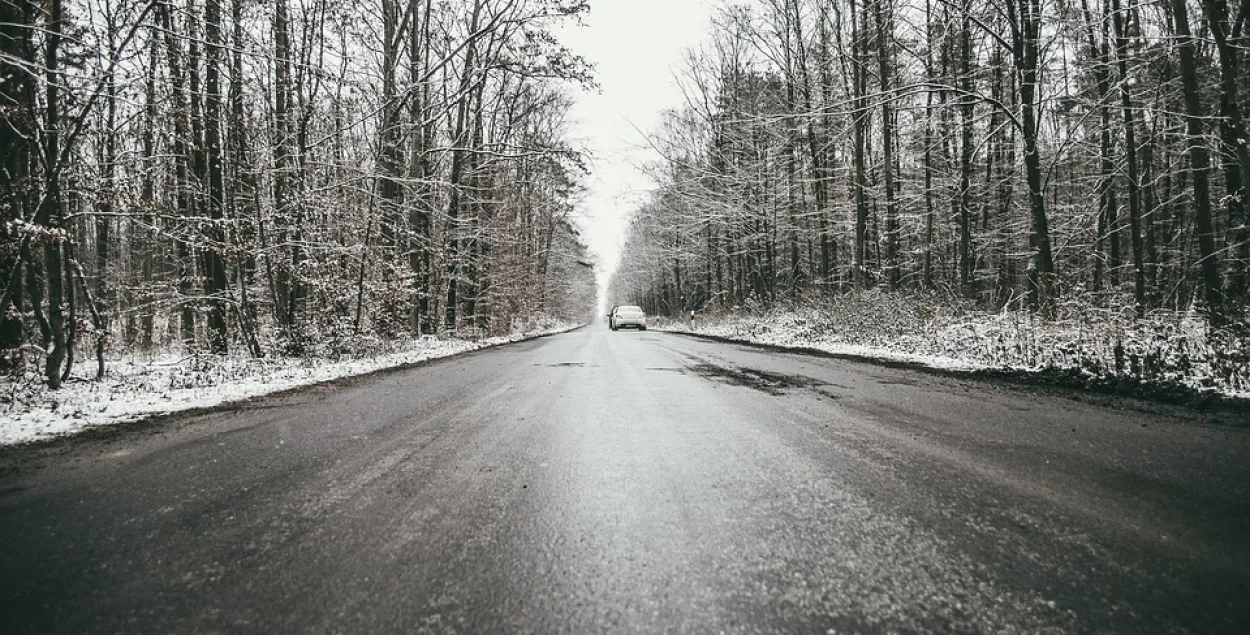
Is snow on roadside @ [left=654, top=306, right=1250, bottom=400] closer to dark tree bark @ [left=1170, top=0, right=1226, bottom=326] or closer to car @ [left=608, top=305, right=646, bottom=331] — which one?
dark tree bark @ [left=1170, top=0, right=1226, bottom=326]

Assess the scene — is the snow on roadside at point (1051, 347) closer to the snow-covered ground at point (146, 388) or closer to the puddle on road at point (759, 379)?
the puddle on road at point (759, 379)

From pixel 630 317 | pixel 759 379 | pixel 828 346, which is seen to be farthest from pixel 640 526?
pixel 630 317

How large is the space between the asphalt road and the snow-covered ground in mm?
896

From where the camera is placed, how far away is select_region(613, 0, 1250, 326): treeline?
37.3 ft

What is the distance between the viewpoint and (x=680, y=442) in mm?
3549

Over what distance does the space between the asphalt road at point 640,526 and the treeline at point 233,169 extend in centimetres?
429

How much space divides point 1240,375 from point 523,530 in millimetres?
7383

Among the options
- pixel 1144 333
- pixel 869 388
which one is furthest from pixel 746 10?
pixel 869 388

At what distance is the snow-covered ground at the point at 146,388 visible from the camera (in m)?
4.62

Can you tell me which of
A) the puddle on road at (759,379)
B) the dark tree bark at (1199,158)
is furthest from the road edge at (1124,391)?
the dark tree bark at (1199,158)

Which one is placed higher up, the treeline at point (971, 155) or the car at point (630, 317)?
the treeline at point (971, 155)

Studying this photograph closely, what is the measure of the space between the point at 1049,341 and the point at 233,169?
15.0 metres

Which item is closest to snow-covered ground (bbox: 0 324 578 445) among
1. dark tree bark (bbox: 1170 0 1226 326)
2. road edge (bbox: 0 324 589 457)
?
road edge (bbox: 0 324 589 457)

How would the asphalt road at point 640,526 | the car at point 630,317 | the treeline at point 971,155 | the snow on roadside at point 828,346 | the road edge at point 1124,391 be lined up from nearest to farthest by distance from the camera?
the asphalt road at point 640,526, the road edge at point 1124,391, the snow on roadside at point 828,346, the treeline at point 971,155, the car at point 630,317
